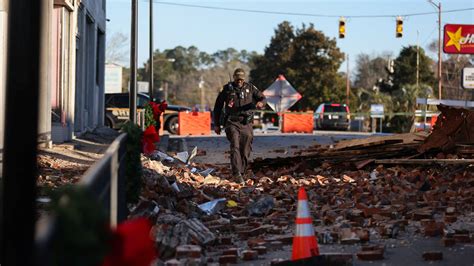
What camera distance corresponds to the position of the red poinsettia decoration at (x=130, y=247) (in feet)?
12.6

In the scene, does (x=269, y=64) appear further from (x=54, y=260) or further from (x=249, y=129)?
(x=54, y=260)

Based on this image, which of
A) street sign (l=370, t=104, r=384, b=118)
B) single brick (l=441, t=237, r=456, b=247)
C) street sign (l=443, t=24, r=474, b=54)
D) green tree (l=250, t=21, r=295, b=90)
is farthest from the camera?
green tree (l=250, t=21, r=295, b=90)

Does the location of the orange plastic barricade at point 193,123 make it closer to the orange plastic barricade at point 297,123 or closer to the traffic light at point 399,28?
the orange plastic barricade at point 297,123

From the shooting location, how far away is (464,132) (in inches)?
650

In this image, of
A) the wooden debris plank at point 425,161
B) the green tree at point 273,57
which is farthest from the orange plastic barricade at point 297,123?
the green tree at point 273,57

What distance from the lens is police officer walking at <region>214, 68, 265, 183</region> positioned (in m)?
15.2

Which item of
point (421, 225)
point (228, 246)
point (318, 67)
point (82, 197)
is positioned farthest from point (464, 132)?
point (318, 67)

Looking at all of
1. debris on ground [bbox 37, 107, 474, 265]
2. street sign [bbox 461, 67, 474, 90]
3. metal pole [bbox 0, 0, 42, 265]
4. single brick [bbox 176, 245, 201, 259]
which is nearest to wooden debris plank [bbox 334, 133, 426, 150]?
debris on ground [bbox 37, 107, 474, 265]

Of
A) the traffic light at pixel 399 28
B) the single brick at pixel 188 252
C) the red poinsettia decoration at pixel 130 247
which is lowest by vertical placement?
the single brick at pixel 188 252

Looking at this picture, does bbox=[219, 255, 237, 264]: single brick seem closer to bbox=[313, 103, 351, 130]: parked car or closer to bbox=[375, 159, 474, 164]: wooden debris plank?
bbox=[375, 159, 474, 164]: wooden debris plank

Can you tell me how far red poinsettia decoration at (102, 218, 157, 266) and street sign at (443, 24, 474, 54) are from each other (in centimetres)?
4743

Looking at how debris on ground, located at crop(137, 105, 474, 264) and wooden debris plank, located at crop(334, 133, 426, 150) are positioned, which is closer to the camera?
debris on ground, located at crop(137, 105, 474, 264)

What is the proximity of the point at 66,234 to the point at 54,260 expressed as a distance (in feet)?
0.38

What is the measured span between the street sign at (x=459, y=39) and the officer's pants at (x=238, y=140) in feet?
119
